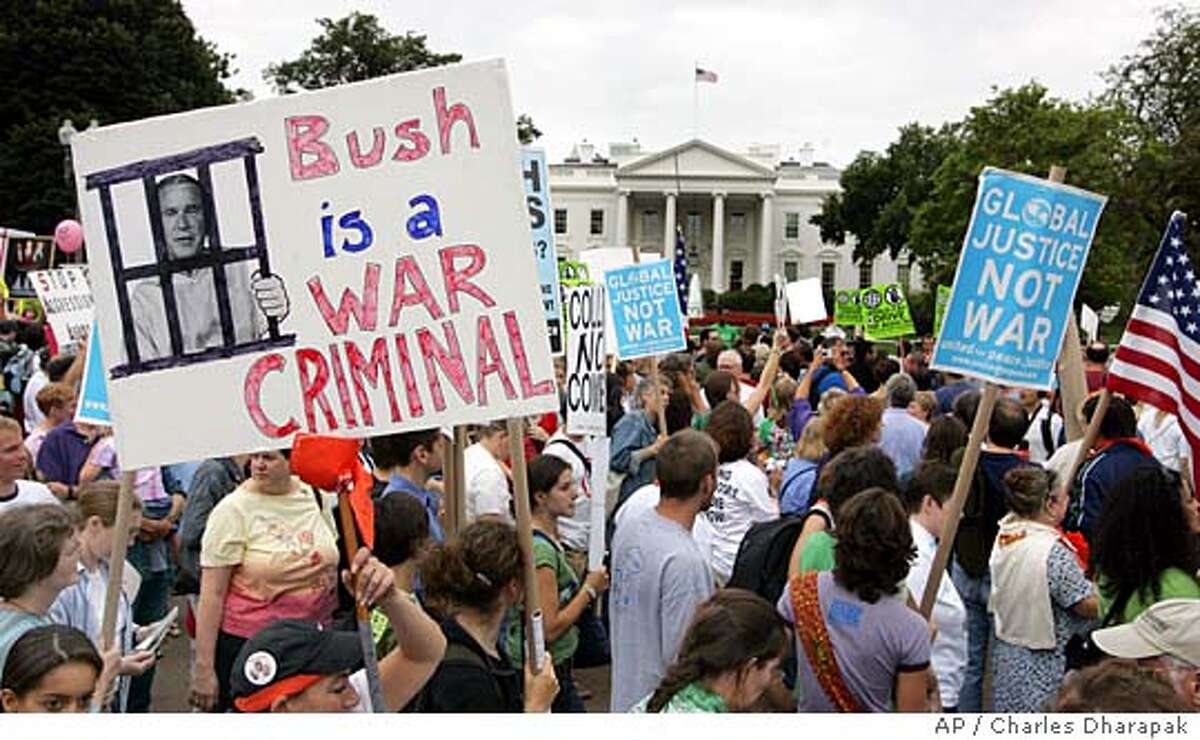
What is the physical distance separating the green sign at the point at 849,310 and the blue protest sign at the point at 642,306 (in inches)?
358

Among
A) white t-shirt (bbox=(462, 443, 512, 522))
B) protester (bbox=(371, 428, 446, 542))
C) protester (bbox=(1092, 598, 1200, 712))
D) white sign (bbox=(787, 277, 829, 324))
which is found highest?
protester (bbox=(1092, 598, 1200, 712))

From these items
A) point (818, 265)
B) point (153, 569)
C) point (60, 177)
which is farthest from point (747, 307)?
point (153, 569)

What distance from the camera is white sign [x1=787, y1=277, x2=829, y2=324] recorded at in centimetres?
1588

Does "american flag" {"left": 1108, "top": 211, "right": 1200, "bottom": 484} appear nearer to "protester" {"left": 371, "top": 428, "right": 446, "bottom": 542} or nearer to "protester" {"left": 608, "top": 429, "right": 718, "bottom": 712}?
"protester" {"left": 608, "top": 429, "right": 718, "bottom": 712}

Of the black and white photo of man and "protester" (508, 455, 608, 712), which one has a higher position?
the black and white photo of man

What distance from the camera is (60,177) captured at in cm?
4322

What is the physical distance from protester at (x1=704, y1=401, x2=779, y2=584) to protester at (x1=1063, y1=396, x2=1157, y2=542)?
4.52 ft

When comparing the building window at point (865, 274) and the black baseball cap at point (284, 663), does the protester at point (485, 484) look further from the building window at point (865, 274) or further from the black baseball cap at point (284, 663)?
the building window at point (865, 274)

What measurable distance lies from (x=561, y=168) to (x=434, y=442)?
107 meters

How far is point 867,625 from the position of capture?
3.76m

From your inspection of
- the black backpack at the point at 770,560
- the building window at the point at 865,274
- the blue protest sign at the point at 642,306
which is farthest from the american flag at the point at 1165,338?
the building window at the point at 865,274

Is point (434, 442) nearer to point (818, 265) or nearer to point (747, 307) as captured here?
point (747, 307)

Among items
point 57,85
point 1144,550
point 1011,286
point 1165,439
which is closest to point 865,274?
point 57,85

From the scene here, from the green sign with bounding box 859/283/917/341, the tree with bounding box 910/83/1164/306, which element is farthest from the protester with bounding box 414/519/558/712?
the tree with bounding box 910/83/1164/306
